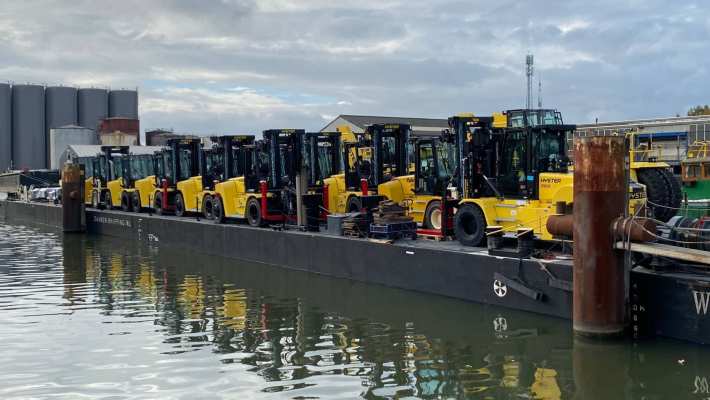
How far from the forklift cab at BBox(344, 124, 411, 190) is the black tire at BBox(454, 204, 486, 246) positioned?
4.42m

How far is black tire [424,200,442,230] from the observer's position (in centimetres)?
1850

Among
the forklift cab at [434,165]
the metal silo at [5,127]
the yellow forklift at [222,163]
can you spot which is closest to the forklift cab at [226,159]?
the yellow forklift at [222,163]

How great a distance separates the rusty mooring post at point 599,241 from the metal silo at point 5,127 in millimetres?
78363

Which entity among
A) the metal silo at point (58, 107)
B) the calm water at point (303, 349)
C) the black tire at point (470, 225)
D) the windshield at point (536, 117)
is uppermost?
the metal silo at point (58, 107)

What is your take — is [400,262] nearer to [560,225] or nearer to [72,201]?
[560,225]

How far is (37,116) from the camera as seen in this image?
8188 centimetres

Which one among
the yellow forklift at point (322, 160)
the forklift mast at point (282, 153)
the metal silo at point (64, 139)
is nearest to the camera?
the forklift mast at point (282, 153)

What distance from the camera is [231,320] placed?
1416 cm

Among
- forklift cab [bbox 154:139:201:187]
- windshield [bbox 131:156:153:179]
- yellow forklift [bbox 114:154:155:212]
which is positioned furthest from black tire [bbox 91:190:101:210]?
forklift cab [bbox 154:139:201:187]

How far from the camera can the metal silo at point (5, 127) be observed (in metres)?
78.6

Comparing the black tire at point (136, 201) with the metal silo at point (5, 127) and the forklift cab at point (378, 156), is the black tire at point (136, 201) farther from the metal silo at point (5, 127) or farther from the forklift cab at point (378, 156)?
the metal silo at point (5, 127)

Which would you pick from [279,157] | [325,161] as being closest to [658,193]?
[279,157]

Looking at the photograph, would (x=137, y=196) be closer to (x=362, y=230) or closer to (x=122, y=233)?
(x=122, y=233)

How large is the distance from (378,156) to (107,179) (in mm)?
19969
